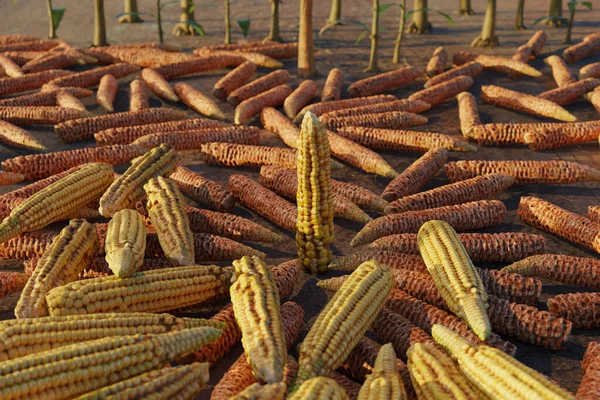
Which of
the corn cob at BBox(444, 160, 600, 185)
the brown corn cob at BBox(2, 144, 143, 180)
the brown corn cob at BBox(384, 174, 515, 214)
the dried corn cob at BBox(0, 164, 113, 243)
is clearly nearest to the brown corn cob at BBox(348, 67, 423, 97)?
the corn cob at BBox(444, 160, 600, 185)

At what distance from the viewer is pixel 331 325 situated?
16.4ft

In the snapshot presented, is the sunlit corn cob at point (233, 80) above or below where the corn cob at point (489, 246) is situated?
above

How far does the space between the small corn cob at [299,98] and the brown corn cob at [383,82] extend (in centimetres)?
71

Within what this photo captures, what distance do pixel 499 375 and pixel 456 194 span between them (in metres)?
3.63

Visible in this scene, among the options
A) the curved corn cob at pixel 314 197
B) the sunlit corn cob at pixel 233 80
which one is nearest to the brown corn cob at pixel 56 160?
the sunlit corn cob at pixel 233 80

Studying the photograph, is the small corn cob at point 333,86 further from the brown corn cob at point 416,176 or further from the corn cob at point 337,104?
the brown corn cob at point 416,176

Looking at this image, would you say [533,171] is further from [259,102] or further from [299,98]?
[259,102]

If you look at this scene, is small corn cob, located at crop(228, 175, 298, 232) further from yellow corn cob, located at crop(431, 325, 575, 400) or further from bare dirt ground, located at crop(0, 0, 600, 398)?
yellow corn cob, located at crop(431, 325, 575, 400)

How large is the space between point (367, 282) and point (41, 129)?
7.22 meters

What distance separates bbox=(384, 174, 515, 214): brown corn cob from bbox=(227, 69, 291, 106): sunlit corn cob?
4674mm

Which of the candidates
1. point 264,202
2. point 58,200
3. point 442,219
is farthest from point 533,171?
point 58,200

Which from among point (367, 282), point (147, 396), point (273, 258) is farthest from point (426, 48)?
point (147, 396)

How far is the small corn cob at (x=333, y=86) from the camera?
11.6m

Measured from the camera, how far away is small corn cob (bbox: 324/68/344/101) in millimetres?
11602
